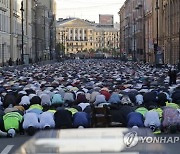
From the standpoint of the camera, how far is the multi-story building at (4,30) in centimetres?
7650

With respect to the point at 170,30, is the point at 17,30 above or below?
above

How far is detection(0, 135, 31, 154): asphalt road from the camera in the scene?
1424 cm

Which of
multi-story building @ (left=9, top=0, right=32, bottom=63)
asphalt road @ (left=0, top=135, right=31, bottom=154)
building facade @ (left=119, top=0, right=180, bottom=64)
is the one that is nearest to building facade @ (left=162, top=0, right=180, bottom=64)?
building facade @ (left=119, top=0, right=180, bottom=64)

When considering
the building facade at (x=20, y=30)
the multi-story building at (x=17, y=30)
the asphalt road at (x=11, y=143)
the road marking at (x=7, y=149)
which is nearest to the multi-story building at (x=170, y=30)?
the building facade at (x=20, y=30)

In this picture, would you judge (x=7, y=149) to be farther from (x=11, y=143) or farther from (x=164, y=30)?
(x=164, y=30)

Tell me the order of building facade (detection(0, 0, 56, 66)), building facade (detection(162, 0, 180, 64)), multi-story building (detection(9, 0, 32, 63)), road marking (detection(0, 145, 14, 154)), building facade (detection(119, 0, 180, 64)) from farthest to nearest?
multi-story building (detection(9, 0, 32, 63))
building facade (detection(0, 0, 56, 66))
building facade (detection(162, 0, 180, 64))
building facade (detection(119, 0, 180, 64))
road marking (detection(0, 145, 14, 154))

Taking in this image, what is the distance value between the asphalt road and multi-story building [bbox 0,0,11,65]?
59.3 metres

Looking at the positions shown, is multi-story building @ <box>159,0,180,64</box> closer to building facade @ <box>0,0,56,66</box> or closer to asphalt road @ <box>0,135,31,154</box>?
building facade @ <box>0,0,56,66</box>

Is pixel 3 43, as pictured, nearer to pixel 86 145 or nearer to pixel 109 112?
pixel 109 112

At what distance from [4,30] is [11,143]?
66073mm

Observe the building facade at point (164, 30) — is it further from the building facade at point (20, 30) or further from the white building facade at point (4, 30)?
the white building facade at point (4, 30)

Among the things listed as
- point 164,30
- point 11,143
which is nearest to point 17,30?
point 164,30

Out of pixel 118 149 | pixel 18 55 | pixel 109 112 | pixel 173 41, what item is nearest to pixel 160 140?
pixel 118 149

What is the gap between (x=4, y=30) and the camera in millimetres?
79812
